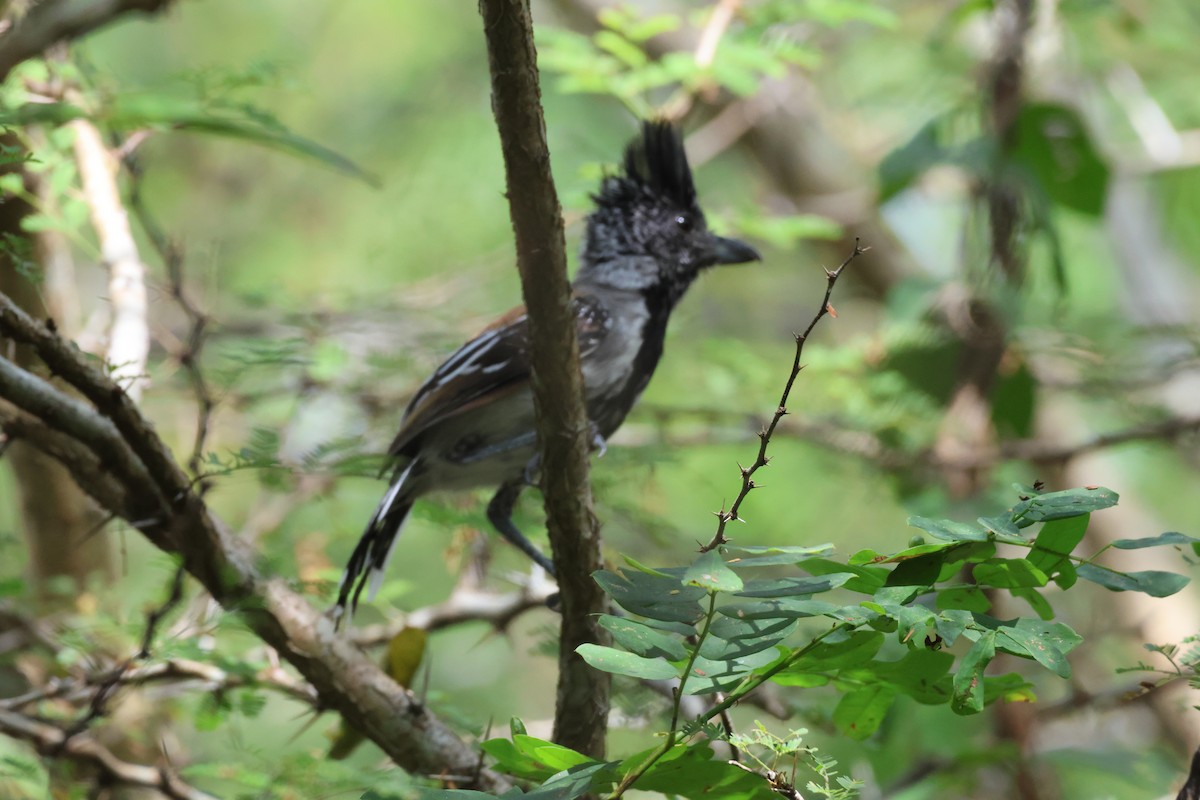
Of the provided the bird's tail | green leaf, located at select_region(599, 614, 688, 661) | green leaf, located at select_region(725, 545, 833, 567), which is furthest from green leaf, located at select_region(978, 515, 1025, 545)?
the bird's tail

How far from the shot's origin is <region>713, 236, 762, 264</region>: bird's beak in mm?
4547

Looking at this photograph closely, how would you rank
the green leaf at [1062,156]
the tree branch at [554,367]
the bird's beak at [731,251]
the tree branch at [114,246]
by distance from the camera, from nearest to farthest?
the tree branch at [554,367] → the tree branch at [114,246] → the bird's beak at [731,251] → the green leaf at [1062,156]

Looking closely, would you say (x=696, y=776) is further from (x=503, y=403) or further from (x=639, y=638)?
(x=503, y=403)

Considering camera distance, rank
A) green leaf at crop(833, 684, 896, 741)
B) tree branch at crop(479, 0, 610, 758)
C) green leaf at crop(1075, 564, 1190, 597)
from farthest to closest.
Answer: tree branch at crop(479, 0, 610, 758) < green leaf at crop(833, 684, 896, 741) < green leaf at crop(1075, 564, 1190, 597)

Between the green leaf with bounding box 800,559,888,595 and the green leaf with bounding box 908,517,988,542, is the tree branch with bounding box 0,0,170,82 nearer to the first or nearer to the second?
the green leaf with bounding box 800,559,888,595

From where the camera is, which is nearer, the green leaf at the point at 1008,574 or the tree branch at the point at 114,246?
the green leaf at the point at 1008,574

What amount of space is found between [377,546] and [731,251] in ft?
6.08

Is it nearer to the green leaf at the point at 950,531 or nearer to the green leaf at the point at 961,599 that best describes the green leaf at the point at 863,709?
the green leaf at the point at 961,599

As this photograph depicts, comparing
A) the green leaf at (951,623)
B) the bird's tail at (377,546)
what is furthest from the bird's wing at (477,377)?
the green leaf at (951,623)

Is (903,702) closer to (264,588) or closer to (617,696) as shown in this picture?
(617,696)

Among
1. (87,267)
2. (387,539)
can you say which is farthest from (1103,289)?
(87,267)

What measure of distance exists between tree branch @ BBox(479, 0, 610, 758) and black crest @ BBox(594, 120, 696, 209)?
7.62ft

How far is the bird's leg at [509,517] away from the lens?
3908 mm

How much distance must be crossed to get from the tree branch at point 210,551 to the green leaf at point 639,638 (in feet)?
3.02
